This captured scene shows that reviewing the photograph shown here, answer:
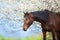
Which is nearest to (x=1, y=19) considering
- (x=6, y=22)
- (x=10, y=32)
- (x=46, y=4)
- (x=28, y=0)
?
(x=6, y=22)

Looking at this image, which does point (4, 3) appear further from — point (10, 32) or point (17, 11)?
point (10, 32)

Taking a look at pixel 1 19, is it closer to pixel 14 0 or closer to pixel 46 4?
pixel 14 0

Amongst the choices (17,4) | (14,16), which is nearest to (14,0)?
(17,4)

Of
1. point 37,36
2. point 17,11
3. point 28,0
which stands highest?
point 28,0

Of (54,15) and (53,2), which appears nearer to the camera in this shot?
(54,15)

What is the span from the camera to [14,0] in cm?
188

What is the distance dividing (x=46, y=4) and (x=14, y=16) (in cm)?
40

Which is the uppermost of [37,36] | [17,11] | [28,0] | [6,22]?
[28,0]

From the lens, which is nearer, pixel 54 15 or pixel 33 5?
pixel 54 15

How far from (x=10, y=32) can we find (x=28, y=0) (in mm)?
424

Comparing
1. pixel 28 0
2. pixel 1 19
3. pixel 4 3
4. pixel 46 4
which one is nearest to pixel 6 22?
pixel 1 19

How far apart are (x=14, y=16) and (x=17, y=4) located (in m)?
0.14

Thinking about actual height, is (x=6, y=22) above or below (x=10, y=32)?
above

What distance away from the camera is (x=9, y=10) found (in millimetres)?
1871
